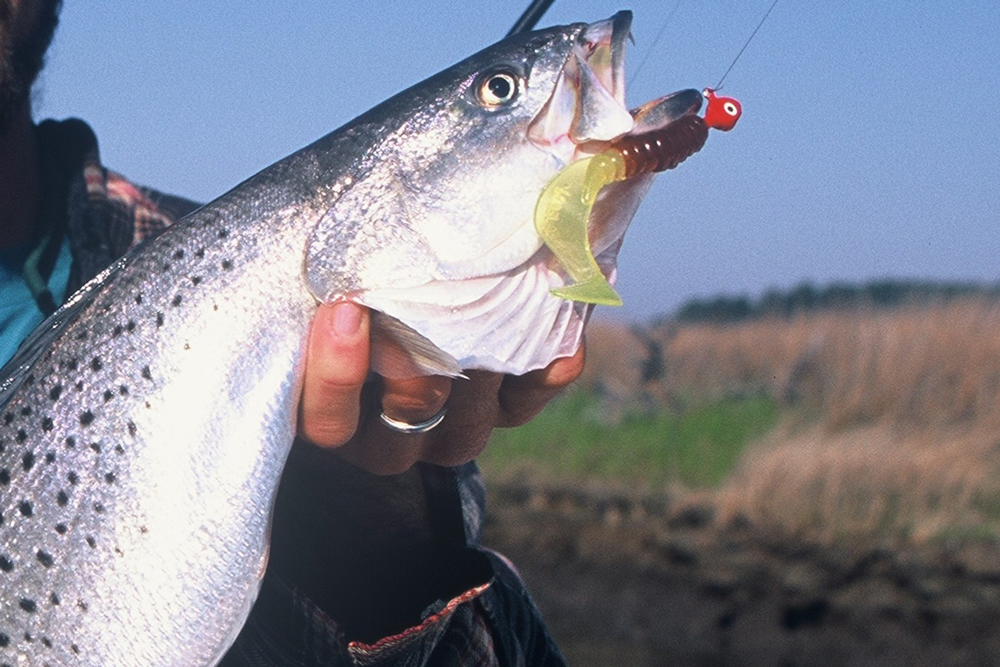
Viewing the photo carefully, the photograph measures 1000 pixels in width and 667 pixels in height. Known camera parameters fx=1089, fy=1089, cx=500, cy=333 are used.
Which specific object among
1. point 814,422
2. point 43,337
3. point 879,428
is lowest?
point 879,428

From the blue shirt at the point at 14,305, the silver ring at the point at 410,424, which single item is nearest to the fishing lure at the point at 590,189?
the silver ring at the point at 410,424

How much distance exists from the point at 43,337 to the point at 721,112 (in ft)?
3.91

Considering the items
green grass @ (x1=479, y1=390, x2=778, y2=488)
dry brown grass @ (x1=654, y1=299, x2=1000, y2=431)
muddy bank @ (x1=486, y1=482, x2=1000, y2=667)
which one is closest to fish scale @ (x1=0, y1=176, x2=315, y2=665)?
muddy bank @ (x1=486, y1=482, x2=1000, y2=667)

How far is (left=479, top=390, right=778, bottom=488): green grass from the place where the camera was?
404 inches

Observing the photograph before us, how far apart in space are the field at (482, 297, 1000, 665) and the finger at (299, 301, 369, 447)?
23.7ft

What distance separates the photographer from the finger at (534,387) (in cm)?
195

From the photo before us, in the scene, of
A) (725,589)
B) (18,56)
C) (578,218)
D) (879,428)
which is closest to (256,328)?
(578,218)

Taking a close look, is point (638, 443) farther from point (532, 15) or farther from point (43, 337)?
point (43, 337)

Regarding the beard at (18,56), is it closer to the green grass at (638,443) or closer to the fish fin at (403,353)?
the fish fin at (403,353)

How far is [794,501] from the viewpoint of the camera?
29.2 ft

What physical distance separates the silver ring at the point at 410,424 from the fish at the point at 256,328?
17cm

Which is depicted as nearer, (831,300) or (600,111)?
(600,111)

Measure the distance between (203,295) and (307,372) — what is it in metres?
0.20

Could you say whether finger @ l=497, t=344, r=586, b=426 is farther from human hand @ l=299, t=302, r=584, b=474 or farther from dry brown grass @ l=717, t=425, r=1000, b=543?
dry brown grass @ l=717, t=425, r=1000, b=543
